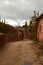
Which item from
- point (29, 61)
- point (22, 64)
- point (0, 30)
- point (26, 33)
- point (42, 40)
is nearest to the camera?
point (22, 64)

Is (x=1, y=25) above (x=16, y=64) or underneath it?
above

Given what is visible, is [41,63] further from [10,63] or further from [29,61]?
[10,63]

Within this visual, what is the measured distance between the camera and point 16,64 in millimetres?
10516

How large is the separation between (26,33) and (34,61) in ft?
116

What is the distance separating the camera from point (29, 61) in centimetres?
1131

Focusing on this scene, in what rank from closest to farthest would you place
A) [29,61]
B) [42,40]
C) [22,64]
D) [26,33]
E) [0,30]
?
[22,64]
[29,61]
[42,40]
[0,30]
[26,33]

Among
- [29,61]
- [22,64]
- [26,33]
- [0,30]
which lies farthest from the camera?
[26,33]

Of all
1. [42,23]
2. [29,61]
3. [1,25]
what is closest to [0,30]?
[1,25]

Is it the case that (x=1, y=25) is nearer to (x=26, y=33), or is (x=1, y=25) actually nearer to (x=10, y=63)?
(x=10, y=63)

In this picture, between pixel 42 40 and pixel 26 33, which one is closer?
pixel 42 40

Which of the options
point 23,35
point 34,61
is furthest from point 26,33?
point 34,61

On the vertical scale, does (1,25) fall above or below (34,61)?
above

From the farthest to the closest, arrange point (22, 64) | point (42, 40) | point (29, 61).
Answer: point (42, 40), point (29, 61), point (22, 64)

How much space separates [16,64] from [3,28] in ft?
55.1
